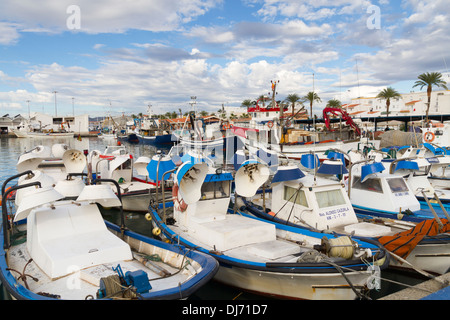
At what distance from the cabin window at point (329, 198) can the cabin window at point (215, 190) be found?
3111 mm

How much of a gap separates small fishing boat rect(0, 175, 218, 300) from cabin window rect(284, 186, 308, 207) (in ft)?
14.8

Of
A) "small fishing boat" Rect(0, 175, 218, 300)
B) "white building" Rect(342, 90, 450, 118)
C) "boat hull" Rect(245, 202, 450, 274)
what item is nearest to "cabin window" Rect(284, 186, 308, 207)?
"boat hull" Rect(245, 202, 450, 274)

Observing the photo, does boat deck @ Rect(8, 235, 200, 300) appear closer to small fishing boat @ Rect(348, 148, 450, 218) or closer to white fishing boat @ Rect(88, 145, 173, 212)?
white fishing boat @ Rect(88, 145, 173, 212)

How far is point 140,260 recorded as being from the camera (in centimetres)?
866

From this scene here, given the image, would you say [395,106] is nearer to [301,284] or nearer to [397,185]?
[397,185]

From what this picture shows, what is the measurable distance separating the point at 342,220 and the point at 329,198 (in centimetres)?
85

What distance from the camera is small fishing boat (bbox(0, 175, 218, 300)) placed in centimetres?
652

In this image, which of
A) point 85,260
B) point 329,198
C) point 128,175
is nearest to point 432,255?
point 329,198

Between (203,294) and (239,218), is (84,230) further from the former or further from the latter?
(239,218)

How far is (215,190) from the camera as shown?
1097 centimetres

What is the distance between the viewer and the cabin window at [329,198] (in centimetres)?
1091

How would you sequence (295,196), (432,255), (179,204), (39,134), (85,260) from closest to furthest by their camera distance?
(85,260) < (432,255) < (179,204) < (295,196) < (39,134)
